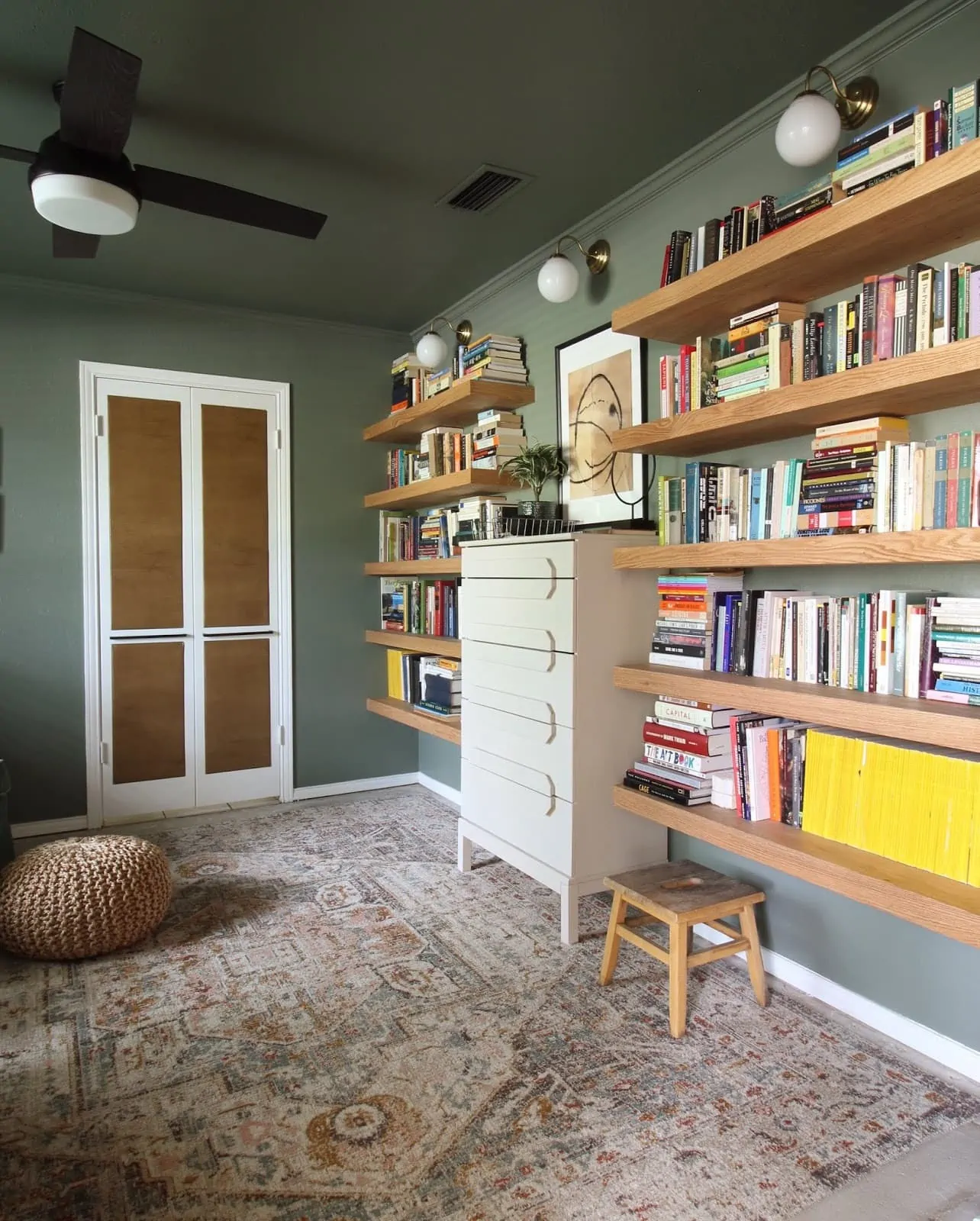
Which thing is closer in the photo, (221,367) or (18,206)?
(18,206)

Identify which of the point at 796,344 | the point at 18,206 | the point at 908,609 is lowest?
the point at 908,609

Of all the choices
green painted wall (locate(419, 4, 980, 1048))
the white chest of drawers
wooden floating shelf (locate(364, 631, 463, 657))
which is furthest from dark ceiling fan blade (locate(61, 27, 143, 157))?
wooden floating shelf (locate(364, 631, 463, 657))

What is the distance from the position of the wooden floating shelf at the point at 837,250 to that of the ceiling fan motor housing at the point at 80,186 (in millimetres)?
1415

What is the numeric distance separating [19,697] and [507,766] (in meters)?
2.40

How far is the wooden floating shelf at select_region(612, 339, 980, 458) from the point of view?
1681 millimetres

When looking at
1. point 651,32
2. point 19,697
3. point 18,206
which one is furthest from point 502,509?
point 19,697

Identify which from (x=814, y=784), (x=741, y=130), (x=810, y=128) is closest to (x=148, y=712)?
(x=814, y=784)

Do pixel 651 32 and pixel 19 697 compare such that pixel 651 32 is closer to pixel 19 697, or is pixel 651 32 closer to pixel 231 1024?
pixel 231 1024

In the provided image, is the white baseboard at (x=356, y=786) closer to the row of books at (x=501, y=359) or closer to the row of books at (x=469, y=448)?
the row of books at (x=469, y=448)

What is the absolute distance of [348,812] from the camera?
13.7 ft

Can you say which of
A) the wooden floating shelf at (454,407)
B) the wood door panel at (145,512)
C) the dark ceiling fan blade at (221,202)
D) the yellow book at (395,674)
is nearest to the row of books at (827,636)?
the wooden floating shelf at (454,407)

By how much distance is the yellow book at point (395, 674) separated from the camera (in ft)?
14.5

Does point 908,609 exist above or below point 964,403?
below

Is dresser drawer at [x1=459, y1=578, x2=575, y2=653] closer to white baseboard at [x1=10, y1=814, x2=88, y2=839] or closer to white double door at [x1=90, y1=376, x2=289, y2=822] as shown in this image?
white double door at [x1=90, y1=376, x2=289, y2=822]
